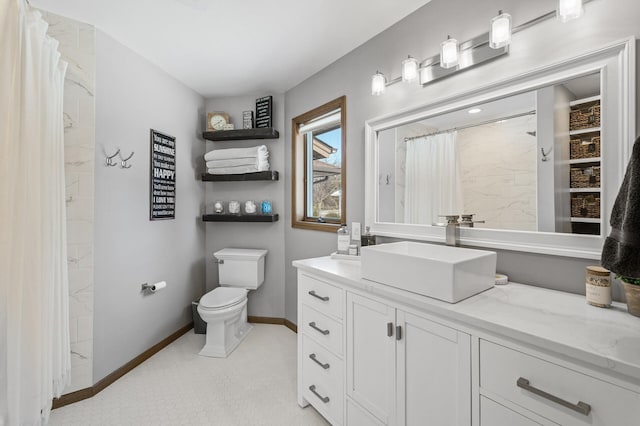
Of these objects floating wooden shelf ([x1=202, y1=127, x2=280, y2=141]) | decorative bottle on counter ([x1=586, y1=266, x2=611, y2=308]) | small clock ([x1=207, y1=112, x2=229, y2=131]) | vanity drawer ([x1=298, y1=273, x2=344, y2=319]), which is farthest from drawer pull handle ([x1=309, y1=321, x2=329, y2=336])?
small clock ([x1=207, y1=112, x2=229, y2=131])

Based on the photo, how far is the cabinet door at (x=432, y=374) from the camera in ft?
3.33

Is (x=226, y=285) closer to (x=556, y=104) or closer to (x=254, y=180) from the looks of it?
(x=254, y=180)

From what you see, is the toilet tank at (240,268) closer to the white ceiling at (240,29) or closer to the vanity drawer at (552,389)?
the white ceiling at (240,29)

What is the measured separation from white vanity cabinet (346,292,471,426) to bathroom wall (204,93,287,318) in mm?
1677

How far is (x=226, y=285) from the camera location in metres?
2.93

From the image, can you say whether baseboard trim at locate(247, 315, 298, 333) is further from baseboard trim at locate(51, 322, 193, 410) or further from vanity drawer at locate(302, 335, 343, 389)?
vanity drawer at locate(302, 335, 343, 389)

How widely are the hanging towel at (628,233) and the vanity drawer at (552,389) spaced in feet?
1.04

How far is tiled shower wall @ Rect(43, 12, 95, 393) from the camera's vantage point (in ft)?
6.21

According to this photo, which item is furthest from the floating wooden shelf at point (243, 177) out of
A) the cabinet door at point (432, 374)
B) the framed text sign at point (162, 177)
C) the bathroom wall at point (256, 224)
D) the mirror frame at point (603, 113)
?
the cabinet door at point (432, 374)

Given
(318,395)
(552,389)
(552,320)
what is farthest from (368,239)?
(552,389)

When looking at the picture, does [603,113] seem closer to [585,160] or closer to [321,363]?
[585,160]

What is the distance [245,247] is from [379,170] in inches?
70.0

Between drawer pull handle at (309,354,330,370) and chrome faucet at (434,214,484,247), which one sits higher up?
chrome faucet at (434,214,484,247)

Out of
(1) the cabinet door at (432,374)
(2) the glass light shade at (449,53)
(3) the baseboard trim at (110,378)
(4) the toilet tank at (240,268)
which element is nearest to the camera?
(1) the cabinet door at (432,374)
